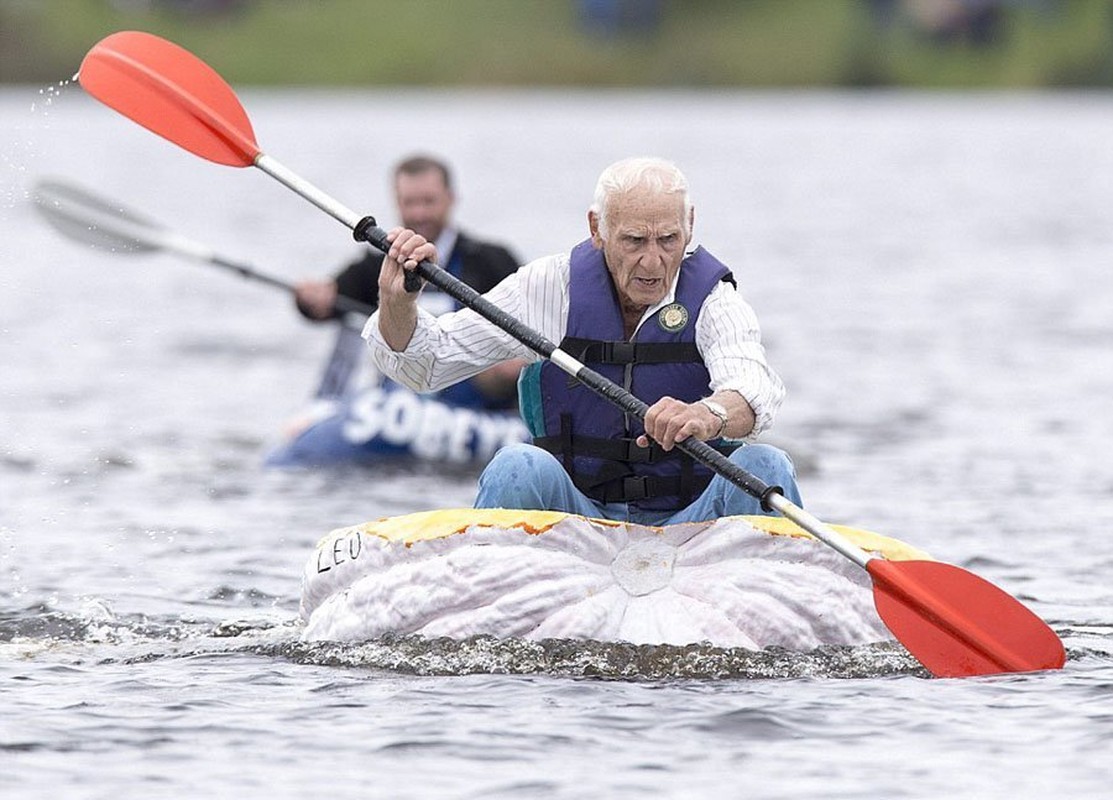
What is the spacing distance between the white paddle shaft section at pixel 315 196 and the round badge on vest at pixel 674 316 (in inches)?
33.7

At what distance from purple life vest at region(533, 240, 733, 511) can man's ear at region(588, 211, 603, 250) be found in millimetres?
18

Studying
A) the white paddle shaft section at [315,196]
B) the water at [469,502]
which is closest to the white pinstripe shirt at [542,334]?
the white paddle shaft section at [315,196]

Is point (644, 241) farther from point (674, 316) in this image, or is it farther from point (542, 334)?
point (542, 334)

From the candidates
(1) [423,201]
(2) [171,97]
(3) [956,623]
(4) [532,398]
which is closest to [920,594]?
(3) [956,623]

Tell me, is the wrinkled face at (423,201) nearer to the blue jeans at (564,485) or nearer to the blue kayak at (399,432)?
the blue kayak at (399,432)

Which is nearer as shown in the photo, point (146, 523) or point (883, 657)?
point (883, 657)

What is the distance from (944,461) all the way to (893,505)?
57.4 inches

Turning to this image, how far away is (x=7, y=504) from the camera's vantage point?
392 inches

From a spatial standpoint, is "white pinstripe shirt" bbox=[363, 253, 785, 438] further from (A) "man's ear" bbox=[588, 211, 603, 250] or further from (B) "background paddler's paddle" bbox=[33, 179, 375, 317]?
(B) "background paddler's paddle" bbox=[33, 179, 375, 317]

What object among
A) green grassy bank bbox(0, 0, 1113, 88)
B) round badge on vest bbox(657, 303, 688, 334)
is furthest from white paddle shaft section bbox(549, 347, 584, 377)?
green grassy bank bbox(0, 0, 1113, 88)

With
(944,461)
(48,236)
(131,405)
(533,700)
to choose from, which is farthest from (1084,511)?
(48,236)

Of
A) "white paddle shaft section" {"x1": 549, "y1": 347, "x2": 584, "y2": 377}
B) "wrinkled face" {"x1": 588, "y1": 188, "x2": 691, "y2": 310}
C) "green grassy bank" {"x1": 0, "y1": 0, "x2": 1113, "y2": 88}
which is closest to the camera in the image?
"wrinkled face" {"x1": 588, "y1": 188, "x2": 691, "y2": 310}

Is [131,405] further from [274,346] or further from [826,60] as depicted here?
[826,60]

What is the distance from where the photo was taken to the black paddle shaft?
6090mm
